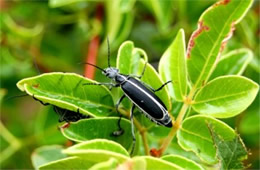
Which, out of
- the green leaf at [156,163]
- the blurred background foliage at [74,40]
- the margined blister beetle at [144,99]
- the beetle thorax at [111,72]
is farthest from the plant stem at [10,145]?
the green leaf at [156,163]

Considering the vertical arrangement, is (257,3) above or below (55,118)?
above

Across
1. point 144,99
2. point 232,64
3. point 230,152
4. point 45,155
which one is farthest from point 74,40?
point 230,152

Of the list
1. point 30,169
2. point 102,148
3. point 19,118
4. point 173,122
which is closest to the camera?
point 102,148

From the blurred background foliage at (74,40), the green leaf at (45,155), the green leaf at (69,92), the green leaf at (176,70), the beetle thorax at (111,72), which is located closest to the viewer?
the green leaf at (69,92)

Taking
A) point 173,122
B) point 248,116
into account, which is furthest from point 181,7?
point 173,122

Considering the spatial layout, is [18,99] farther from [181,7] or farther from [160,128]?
[160,128]

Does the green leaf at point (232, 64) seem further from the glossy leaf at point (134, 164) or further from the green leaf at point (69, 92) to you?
the glossy leaf at point (134, 164)
